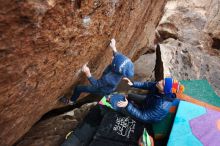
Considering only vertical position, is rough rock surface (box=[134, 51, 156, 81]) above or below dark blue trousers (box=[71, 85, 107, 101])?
below

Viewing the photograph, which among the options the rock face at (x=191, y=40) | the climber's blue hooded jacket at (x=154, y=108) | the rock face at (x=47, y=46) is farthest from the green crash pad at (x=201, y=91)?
the rock face at (x=47, y=46)

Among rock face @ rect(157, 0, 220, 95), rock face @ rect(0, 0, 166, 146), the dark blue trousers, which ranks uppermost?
rock face @ rect(0, 0, 166, 146)

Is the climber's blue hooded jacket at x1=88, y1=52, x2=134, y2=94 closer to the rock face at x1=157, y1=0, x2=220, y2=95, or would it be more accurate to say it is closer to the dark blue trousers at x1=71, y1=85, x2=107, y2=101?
the dark blue trousers at x1=71, y1=85, x2=107, y2=101

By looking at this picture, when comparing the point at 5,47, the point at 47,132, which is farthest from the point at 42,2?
the point at 47,132

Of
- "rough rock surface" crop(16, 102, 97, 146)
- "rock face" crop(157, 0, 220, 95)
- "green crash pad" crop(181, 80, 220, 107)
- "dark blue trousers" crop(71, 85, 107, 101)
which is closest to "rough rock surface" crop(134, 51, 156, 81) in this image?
"rock face" crop(157, 0, 220, 95)

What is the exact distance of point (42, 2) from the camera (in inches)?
127

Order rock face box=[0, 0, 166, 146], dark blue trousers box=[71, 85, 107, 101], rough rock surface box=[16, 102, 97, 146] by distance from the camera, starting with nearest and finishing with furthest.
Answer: rock face box=[0, 0, 166, 146]
dark blue trousers box=[71, 85, 107, 101]
rough rock surface box=[16, 102, 97, 146]

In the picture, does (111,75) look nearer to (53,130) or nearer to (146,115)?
(146,115)

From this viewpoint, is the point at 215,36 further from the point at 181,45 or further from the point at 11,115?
the point at 11,115

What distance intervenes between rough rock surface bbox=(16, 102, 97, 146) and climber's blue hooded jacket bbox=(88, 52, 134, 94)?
1.24 metres

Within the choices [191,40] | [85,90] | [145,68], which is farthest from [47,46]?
[191,40]

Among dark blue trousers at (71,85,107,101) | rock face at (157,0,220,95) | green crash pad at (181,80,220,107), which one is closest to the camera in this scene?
dark blue trousers at (71,85,107,101)

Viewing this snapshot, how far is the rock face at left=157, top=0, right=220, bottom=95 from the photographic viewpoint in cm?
781

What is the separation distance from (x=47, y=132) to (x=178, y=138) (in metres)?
2.73
